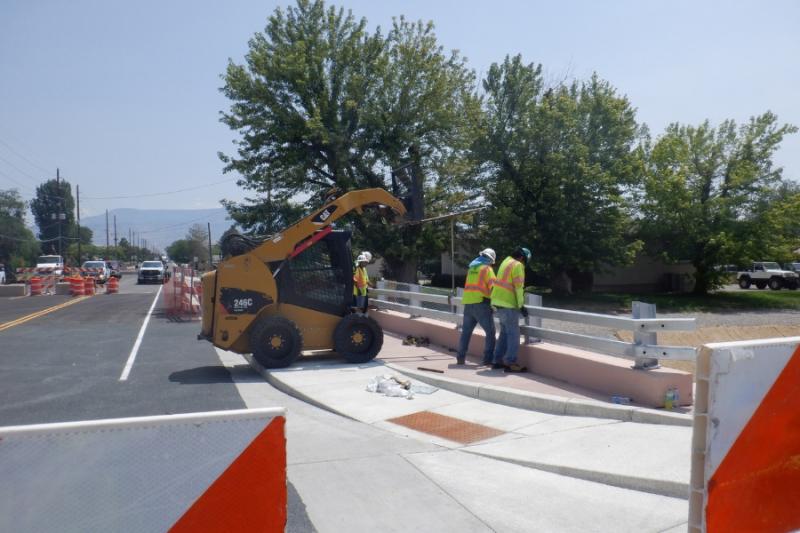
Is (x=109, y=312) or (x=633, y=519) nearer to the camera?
(x=633, y=519)

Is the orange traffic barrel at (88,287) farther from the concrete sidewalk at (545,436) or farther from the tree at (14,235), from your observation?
the tree at (14,235)

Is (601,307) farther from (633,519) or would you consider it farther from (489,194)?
(633,519)

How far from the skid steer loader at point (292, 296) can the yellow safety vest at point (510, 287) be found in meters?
2.49

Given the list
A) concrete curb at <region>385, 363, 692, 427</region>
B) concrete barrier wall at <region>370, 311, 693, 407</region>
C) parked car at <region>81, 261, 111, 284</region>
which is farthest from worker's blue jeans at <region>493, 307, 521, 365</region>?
parked car at <region>81, 261, 111, 284</region>

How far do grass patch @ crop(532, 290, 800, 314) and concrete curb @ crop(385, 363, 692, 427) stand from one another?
75.7 ft

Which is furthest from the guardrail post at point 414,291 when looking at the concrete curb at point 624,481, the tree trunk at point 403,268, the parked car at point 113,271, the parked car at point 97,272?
the parked car at point 97,272

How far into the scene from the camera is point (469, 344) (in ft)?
35.3

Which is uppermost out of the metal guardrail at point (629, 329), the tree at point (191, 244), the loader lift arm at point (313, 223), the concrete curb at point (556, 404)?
the tree at point (191, 244)

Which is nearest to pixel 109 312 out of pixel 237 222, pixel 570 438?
pixel 237 222

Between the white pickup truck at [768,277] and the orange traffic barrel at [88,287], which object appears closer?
the orange traffic barrel at [88,287]

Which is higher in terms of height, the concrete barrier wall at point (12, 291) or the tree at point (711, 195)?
the tree at point (711, 195)

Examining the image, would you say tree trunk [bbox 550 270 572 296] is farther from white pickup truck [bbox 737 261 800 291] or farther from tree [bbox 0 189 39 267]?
tree [bbox 0 189 39 267]

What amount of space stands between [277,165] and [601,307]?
16.3m

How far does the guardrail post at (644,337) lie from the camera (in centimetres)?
738
